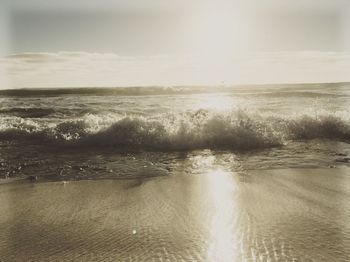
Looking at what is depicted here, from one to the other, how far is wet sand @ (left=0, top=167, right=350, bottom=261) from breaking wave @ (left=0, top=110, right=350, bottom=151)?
13.3ft

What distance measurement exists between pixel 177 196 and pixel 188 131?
5.60 metres

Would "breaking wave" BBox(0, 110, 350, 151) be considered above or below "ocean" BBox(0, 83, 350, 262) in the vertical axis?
above

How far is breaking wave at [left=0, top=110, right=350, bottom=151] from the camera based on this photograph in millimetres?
10330

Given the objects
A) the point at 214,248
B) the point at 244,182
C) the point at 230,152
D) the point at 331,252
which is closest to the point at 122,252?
the point at 214,248

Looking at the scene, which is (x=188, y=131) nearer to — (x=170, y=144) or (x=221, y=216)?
(x=170, y=144)

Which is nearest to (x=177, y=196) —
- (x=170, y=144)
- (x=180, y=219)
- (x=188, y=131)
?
(x=180, y=219)

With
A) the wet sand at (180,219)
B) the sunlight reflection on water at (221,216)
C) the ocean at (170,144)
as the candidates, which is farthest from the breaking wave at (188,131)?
the wet sand at (180,219)

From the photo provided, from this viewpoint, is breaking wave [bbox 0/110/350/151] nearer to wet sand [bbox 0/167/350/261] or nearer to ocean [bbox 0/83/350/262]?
ocean [bbox 0/83/350/262]

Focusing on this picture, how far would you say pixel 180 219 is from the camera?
14.1ft

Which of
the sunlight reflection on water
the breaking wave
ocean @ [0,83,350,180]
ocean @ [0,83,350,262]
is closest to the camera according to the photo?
the sunlight reflection on water

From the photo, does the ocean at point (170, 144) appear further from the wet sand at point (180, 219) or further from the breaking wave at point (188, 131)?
the wet sand at point (180, 219)

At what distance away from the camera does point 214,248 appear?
136 inches

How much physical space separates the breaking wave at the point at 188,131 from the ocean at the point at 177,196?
0.18 ft

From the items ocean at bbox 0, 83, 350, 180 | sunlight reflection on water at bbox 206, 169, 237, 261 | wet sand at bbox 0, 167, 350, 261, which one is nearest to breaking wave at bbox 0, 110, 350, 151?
ocean at bbox 0, 83, 350, 180
